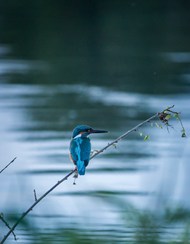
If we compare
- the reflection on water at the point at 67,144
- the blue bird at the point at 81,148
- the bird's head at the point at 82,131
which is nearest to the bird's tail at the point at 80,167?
the blue bird at the point at 81,148

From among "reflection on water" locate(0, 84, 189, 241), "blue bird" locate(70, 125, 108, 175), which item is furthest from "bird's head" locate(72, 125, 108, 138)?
"reflection on water" locate(0, 84, 189, 241)

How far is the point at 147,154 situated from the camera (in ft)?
21.1

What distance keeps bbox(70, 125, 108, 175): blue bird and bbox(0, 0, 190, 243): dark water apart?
0.31ft

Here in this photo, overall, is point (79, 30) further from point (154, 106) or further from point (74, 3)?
point (154, 106)

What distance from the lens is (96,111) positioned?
311 inches

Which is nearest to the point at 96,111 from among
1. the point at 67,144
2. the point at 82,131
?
the point at 67,144

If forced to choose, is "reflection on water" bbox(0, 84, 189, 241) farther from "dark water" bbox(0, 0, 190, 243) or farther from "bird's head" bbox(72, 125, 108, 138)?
"bird's head" bbox(72, 125, 108, 138)

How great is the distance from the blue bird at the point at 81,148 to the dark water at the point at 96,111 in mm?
94

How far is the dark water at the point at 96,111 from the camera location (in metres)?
1.89

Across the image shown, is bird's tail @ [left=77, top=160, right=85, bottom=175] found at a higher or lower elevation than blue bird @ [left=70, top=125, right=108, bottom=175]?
lower

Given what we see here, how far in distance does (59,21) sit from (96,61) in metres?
3.76

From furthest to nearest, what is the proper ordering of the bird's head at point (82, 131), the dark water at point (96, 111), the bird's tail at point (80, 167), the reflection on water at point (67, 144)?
1. the reflection on water at point (67, 144)
2. the bird's head at point (82, 131)
3. the bird's tail at point (80, 167)
4. the dark water at point (96, 111)

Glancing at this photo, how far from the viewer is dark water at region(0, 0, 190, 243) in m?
1.89

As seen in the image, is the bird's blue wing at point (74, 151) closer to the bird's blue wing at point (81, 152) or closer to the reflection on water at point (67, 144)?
the bird's blue wing at point (81, 152)
